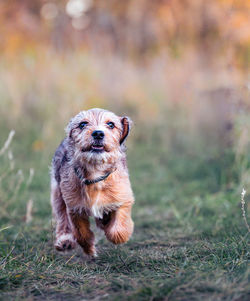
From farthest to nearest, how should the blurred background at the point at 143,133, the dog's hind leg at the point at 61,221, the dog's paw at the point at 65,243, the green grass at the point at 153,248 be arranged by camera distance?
the dog's hind leg at the point at 61,221, the dog's paw at the point at 65,243, the blurred background at the point at 143,133, the green grass at the point at 153,248

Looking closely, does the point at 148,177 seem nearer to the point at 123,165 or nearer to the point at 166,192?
the point at 166,192

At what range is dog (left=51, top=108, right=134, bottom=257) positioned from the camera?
141 inches

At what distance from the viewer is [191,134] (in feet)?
31.0

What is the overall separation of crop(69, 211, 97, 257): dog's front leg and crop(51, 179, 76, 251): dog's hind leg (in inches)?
7.4

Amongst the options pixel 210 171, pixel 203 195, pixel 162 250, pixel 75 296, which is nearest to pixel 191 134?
pixel 210 171

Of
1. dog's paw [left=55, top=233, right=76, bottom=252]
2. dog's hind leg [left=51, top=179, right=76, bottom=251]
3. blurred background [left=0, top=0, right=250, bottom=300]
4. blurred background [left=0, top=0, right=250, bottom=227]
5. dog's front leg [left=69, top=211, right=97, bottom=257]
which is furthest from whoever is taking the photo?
blurred background [left=0, top=0, right=250, bottom=227]

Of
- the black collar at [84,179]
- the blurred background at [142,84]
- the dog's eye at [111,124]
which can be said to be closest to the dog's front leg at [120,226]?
the black collar at [84,179]

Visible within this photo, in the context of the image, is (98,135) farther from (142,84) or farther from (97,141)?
(142,84)

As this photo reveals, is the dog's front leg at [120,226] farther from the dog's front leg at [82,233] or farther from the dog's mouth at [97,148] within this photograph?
the dog's mouth at [97,148]

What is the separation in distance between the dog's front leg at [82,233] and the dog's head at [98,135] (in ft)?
1.77

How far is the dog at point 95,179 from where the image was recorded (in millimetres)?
3572

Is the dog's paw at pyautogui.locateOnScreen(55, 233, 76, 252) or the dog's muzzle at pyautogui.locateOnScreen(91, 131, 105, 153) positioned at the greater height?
the dog's muzzle at pyautogui.locateOnScreen(91, 131, 105, 153)

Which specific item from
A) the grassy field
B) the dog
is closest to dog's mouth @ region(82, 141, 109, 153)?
the dog

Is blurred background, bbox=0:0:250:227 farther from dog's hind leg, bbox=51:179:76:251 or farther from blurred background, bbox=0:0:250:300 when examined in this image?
dog's hind leg, bbox=51:179:76:251
